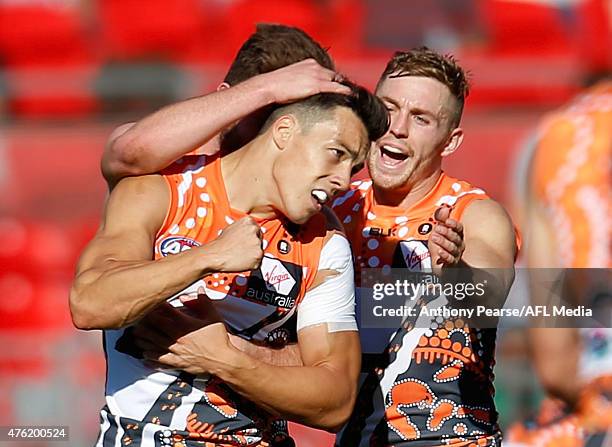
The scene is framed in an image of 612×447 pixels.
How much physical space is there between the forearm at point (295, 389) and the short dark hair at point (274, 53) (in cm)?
103

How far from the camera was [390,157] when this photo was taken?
3.98 meters

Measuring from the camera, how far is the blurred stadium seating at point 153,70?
29.3ft

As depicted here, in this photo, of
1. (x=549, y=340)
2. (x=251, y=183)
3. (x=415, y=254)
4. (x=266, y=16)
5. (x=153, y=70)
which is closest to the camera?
(x=251, y=183)

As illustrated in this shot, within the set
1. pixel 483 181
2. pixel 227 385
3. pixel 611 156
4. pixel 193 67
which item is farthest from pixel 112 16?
pixel 227 385

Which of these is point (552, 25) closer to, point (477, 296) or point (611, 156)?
point (611, 156)

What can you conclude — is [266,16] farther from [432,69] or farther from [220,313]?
[220,313]

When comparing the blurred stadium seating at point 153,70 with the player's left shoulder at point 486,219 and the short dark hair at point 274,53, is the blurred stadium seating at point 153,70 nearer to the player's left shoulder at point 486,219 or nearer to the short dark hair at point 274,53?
the short dark hair at point 274,53

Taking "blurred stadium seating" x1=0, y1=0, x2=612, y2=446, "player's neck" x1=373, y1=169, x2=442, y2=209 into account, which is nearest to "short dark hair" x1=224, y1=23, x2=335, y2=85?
"player's neck" x1=373, y1=169, x2=442, y2=209

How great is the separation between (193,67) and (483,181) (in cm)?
261

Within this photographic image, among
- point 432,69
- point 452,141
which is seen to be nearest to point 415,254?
point 452,141

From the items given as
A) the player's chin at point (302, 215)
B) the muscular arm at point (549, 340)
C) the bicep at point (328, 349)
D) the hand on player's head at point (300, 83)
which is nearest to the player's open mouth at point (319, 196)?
the player's chin at point (302, 215)

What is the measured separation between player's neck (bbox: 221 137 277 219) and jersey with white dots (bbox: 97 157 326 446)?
3 cm

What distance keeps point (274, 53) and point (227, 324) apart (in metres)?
0.96

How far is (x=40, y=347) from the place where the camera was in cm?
716
